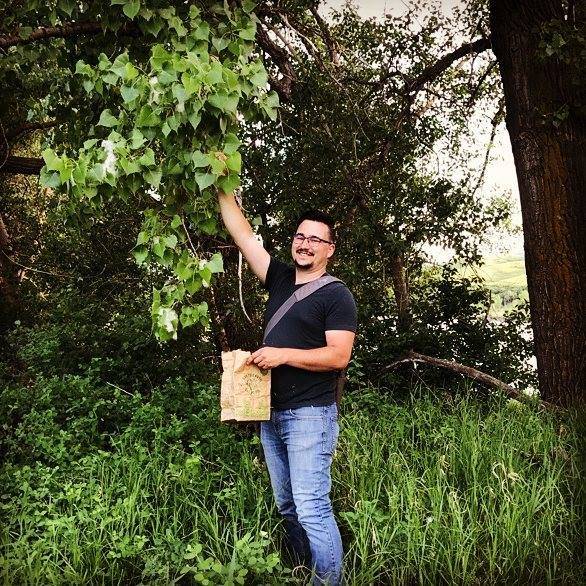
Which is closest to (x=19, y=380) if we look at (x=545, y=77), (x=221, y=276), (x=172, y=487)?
(x=221, y=276)

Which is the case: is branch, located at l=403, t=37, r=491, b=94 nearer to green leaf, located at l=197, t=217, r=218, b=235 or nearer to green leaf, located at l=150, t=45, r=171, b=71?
green leaf, located at l=197, t=217, r=218, b=235

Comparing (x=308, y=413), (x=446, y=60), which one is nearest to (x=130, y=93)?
(x=308, y=413)

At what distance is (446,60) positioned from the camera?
717cm

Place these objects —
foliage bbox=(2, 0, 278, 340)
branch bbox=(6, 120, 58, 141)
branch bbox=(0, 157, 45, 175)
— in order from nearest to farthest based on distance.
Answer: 1. foliage bbox=(2, 0, 278, 340)
2. branch bbox=(0, 157, 45, 175)
3. branch bbox=(6, 120, 58, 141)

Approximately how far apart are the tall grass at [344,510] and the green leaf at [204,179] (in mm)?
1748

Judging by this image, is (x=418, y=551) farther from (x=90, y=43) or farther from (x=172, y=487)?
(x=90, y=43)

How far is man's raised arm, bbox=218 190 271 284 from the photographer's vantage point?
358 centimetres

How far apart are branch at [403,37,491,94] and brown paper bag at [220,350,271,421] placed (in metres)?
5.06

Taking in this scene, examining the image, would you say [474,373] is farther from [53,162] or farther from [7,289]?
[7,289]

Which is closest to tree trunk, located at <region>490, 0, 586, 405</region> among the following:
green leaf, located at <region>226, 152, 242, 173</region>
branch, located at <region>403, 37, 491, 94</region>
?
branch, located at <region>403, 37, 491, 94</region>

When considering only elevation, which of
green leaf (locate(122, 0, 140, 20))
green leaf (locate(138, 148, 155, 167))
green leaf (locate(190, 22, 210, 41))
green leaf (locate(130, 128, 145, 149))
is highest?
green leaf (locate(122, 0, 140, 20))

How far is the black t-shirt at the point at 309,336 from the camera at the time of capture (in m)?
3.43

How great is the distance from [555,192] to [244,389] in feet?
13.4

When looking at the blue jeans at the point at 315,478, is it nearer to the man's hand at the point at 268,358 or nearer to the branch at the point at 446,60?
the man's hand at the point at 268,358
